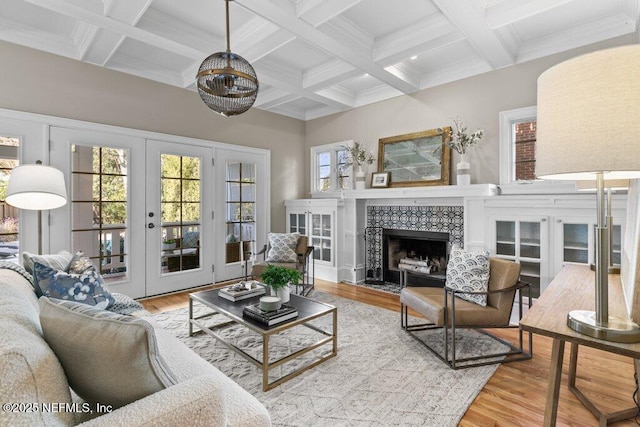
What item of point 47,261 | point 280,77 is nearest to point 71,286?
point 47,261

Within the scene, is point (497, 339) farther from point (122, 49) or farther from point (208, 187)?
point (122, 49)

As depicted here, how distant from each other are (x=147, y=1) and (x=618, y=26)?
425cm

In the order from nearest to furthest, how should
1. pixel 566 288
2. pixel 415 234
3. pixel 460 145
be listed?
1. pixel 566 288
2. pixel 460 145
3. pixel 415 234

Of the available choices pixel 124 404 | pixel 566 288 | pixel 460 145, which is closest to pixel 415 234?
pixel 460 145

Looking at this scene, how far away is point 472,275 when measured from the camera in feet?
8.64

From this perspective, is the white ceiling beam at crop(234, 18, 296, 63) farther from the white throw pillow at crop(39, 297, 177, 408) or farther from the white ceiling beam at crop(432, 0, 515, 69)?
the white throw pillow at crop(39, 297, 177, 408)

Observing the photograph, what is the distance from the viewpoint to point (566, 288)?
1.68 meters

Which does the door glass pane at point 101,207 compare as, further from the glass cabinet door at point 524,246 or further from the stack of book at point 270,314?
the glass cabinet door at point 524,246

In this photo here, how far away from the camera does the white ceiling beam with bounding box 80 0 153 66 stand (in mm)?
2639

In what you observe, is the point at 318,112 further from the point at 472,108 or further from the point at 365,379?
the point at 365,379

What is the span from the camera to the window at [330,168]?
18.0 feet

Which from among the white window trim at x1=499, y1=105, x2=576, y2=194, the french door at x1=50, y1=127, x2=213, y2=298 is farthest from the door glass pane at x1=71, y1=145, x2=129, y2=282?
the white window trim at x1=499, y1=105, x2=576, y2=194

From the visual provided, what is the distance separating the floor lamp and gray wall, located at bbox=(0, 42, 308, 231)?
122 cm

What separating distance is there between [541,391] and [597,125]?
190cm
